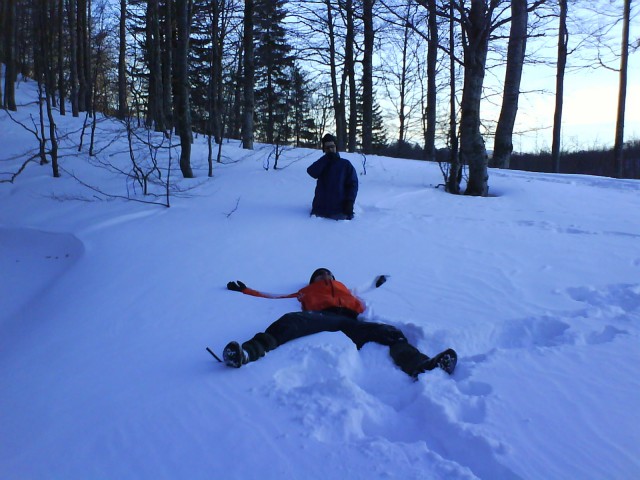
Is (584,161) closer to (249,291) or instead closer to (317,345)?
(249,291)

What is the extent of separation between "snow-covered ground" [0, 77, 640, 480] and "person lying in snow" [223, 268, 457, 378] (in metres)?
0.10

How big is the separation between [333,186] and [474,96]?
3280mm

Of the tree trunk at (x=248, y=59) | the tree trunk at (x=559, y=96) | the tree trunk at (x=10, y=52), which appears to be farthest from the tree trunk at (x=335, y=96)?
the tree trunk at (x=10, y=52)

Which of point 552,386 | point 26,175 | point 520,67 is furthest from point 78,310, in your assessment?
point 520,67

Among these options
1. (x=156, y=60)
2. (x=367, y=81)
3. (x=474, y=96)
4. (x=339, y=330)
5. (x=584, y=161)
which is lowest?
(x=339, y=330)

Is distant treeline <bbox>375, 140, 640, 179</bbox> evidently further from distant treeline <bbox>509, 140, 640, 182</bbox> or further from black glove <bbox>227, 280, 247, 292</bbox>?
black glove <bbox>227, 280, 247, 292</bbox>

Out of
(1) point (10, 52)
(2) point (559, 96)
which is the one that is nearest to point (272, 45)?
(1) point (10, 52)

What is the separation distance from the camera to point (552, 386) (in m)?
2.64

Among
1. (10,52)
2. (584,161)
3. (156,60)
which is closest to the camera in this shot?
(156,60)

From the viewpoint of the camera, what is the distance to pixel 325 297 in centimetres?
409

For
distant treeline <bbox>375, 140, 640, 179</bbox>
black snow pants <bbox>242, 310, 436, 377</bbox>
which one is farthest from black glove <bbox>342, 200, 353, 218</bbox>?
distant treeline <bbox>375, 140, 640, 179</bbox>

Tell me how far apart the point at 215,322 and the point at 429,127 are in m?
14.3

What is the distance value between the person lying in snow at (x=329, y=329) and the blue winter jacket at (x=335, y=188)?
248cm

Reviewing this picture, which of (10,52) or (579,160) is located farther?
(579,160)
